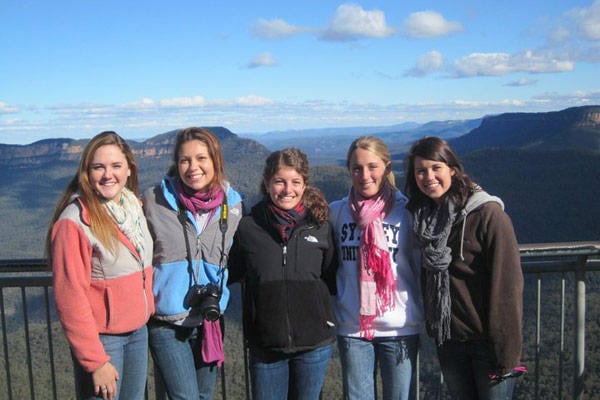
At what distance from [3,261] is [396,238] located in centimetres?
251

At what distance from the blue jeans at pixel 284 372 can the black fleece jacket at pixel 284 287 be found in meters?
0.07

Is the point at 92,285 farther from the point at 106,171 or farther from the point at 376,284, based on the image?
the point at 376,284

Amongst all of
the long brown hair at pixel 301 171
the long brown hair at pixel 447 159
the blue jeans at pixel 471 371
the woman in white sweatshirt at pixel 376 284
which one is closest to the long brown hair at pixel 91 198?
the long brown hair at pixel 301 171

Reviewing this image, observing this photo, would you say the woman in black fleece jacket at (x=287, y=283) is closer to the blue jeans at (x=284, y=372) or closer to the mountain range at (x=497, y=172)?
the blue jeans at (x=284, y=372)

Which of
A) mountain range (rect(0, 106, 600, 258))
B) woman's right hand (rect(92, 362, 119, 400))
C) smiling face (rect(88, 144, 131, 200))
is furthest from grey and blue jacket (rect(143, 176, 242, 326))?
mountain range (rect(0, 106, 600, 258))

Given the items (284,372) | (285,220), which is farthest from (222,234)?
(284,372)

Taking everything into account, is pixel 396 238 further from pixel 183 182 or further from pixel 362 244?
pixel 183 182

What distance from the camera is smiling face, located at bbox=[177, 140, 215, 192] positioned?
2.92 m

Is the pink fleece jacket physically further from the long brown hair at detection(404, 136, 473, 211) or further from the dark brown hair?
the long brown hair at detection(404, 136, 473, 211)

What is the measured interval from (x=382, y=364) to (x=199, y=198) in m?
1.39

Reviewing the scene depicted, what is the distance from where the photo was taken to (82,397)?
279cm

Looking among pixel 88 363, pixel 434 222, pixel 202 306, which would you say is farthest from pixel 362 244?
pixel 88 363

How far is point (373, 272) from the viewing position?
3002 millimetres

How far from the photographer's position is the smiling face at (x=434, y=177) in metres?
2.89
